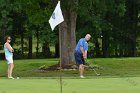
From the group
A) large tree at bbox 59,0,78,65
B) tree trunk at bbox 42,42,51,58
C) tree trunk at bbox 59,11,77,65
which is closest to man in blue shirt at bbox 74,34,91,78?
large tree at bbox 59,0,78,65

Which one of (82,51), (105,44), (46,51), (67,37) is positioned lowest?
(82,51)

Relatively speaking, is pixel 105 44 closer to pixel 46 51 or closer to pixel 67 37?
pixel 46 51

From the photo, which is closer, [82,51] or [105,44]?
[82,51]

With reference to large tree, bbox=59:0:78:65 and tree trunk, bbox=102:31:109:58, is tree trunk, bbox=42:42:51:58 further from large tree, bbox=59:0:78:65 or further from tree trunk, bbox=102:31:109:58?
large tree, bbox=59:0:78:65

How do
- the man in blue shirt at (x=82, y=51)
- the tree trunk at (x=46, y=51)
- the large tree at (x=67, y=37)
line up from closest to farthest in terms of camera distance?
1. the man in blue shirt at (x=82, y=51)
2. the large tree at (x=67, y=37)
3. the tree trunk at (x=46, y=51)

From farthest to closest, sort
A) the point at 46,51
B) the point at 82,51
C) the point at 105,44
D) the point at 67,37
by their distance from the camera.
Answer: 1. the point at 46,51
2. the point at 105,44
3. the point at 67,37
4. the point at 82,51

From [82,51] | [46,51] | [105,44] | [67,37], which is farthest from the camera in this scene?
[46,51]

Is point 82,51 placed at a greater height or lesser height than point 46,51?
lesser

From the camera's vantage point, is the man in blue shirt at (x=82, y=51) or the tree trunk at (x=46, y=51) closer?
the man in blue shirt at (x=82, y=51)

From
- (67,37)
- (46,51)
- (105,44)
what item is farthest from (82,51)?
(46,51)

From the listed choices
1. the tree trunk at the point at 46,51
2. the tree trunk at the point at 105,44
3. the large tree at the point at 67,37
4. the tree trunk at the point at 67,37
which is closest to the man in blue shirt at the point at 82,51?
the large tree at the point at 67,37

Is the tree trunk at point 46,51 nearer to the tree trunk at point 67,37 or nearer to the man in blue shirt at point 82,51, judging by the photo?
the tree trunk at point 67,37
